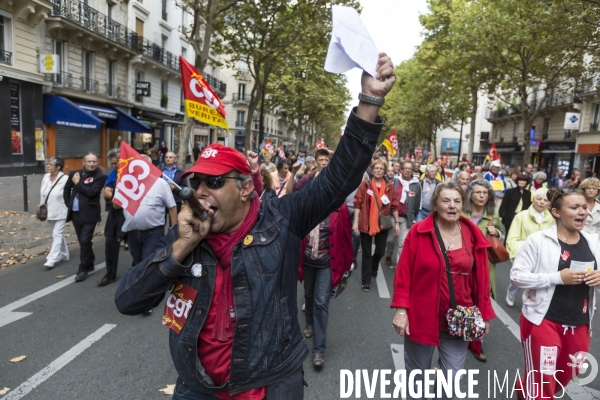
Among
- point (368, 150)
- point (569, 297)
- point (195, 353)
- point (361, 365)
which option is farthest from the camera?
point (361, 365)

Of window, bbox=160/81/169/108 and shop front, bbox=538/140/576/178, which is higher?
window, bbox=160/81/169/108

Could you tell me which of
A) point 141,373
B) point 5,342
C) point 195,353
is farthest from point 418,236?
point 5,342

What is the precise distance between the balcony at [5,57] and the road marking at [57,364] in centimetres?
1688

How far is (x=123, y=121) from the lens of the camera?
2511 cm

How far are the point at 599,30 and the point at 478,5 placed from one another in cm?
1119

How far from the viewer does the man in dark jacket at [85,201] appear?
6203 mm

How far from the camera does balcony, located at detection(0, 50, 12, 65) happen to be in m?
17.0

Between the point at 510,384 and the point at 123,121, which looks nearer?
the point at 510,384

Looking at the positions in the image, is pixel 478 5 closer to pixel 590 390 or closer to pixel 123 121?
pixel 123 121

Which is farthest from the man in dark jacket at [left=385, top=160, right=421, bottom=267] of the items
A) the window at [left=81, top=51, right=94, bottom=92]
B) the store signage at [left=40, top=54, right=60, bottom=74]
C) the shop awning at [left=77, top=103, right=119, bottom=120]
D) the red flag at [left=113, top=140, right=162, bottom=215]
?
the window at [left=81, top=51, right=94, bottom=92]

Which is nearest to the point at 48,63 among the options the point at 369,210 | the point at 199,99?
the point at 199,99

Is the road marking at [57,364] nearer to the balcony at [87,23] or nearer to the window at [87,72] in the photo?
the balcony at [87,23]

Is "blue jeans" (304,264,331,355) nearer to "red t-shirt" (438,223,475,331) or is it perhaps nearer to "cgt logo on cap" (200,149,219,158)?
"red t-shirt" (438,223,475,331)

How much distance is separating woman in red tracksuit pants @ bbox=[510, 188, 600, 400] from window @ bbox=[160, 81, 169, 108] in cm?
3234
